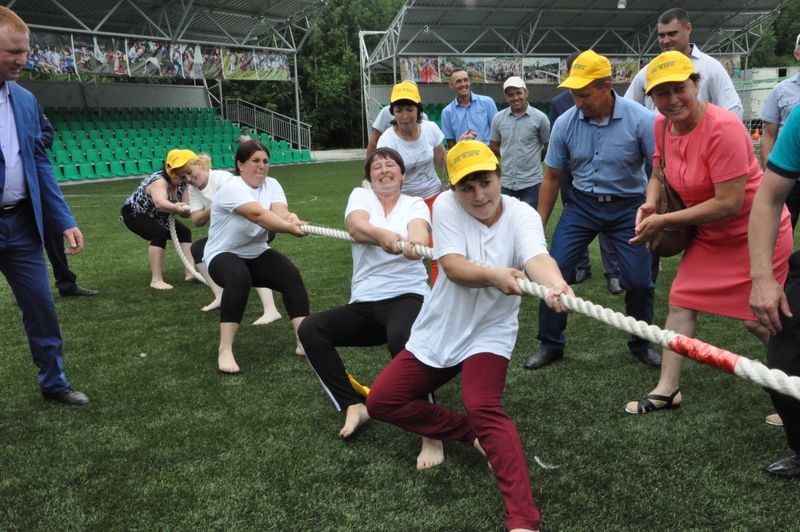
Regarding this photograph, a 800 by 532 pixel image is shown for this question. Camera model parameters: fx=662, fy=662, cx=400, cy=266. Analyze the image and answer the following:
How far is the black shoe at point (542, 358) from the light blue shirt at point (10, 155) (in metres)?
3.31

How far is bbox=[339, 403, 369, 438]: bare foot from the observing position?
3502 mm

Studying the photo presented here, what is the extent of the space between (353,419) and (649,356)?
6.91ft

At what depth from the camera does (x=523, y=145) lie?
268 inches

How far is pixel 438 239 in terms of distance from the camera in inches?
116

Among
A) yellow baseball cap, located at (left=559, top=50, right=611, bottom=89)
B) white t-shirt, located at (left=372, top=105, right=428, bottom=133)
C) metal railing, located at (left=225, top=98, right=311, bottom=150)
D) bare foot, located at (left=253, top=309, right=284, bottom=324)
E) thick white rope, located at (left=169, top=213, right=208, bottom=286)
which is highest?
metal railing, located at (left=225, top=98, right=311, bottom=150)

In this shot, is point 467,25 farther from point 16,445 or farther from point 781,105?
point 16,445

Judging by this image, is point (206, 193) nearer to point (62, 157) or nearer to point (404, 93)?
point (404, 93)

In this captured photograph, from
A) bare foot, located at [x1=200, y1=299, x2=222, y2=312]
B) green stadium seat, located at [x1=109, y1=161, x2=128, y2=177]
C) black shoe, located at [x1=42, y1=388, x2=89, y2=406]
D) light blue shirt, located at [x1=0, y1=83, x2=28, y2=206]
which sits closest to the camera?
light blue shirt, located at [x1=0, y1=83, x2=28, y2=206]

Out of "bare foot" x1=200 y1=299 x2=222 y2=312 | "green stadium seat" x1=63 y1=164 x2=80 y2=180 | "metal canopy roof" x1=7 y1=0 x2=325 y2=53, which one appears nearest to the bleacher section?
"green stadium seat" x1=63 y1=164 x2=80 y2=180

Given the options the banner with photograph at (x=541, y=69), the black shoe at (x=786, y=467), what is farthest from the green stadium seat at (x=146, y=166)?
the black shoe at (x=786, y=467)

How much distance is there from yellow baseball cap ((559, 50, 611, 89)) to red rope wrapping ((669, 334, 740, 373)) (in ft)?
7.32

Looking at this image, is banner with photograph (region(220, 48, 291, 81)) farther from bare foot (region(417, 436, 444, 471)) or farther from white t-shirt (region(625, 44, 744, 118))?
bare foot (region(417, 436, 444, 471))

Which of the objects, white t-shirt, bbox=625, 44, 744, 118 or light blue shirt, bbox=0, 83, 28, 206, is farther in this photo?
white t-shirt, bbox=625, 44, 744, 118

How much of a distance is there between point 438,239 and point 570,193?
1.91 metres
